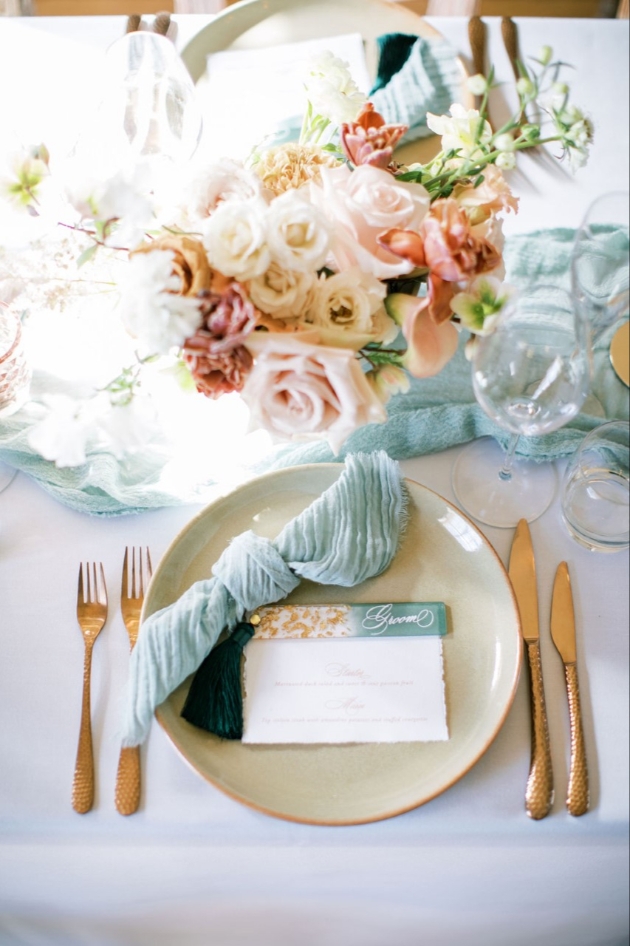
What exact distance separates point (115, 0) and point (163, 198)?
2.09 meters

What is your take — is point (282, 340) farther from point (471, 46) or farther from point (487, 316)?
point (471, 46)

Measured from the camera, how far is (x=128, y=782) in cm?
67

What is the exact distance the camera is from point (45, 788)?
0.68 meters

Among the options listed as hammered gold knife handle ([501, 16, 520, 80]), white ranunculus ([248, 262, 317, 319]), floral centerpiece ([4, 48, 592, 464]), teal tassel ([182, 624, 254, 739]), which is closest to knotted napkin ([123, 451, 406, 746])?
teal tassel ([182, 624, 254, 739])

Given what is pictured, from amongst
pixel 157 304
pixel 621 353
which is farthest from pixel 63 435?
pixel 621 353

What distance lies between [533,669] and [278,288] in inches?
18.3

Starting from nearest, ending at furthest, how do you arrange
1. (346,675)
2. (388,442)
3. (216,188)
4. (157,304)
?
(157,304) → (216,188) → (346,675) → (388,442)

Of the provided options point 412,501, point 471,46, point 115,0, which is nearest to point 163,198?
point 412,501

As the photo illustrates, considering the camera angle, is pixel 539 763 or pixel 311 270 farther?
pixel 539 763

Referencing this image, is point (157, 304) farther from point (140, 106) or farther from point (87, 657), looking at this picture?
point (140, 106)

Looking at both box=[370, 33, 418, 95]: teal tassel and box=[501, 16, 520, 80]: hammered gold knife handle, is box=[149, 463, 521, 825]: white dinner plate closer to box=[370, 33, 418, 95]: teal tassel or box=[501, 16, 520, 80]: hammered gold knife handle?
box=[370, 33, 418, 95]: teal tassel

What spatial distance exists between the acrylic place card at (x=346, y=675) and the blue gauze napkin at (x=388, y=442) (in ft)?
0.68

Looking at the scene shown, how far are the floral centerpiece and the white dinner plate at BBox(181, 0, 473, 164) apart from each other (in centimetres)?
58

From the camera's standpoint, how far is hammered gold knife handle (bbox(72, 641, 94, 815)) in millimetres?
665
